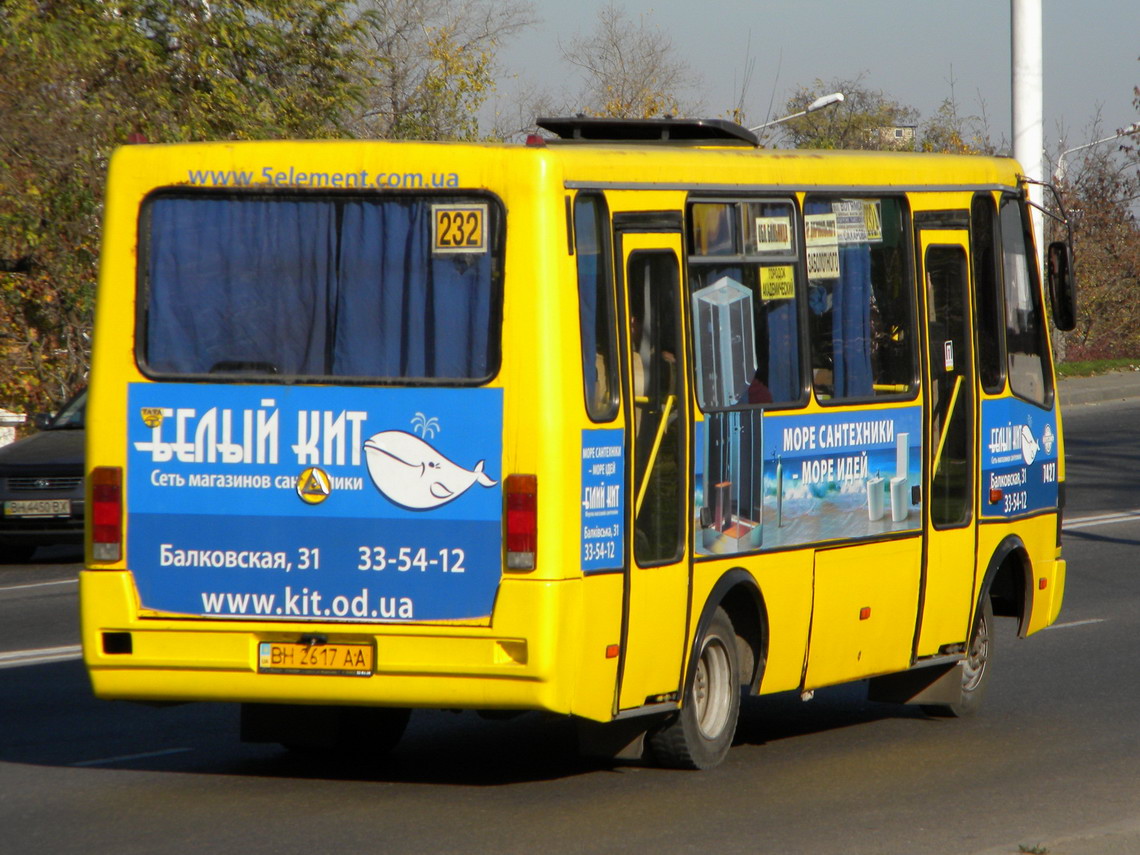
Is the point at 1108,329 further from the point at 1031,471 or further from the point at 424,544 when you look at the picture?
the point at 424,544

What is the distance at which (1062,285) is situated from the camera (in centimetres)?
1023

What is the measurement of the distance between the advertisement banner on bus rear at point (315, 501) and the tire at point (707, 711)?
4.19 ft

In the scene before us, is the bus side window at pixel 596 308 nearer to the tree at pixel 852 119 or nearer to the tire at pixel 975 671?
the tire at pixel 975 671

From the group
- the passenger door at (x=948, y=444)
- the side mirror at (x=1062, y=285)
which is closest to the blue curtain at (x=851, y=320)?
the passenger door at (x=948, y=444)

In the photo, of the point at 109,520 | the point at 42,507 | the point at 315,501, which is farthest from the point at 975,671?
the point at 42,507

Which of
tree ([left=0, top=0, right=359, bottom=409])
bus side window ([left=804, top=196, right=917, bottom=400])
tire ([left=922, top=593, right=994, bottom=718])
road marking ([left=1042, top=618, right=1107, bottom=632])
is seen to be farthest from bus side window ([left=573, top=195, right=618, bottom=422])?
tree ([left=0, top=0, right=359, bottom=409])

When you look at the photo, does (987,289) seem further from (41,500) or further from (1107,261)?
(1107,261)

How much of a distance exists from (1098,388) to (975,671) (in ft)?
Result: 74.1

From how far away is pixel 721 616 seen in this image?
808cm

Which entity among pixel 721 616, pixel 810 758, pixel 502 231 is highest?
pixel 502 231

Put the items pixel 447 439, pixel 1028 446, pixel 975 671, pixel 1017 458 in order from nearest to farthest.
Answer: pixel 447 439 → pixel 975 671 → pixel 1017 458 → pixel 1028 446

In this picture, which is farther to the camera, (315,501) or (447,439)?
(315,501)

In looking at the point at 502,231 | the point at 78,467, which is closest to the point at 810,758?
the point at 502,231

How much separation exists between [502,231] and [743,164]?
5.02ft
